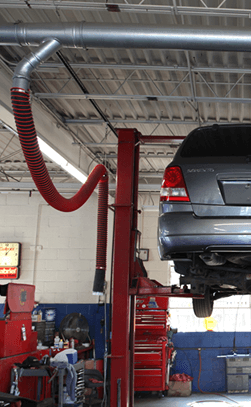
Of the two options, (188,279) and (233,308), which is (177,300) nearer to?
(233,308)

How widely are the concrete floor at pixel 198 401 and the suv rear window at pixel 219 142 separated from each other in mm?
7604

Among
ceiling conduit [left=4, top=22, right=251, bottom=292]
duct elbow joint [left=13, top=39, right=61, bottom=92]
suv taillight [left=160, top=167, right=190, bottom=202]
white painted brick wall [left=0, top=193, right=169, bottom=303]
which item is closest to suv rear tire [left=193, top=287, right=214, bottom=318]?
suv taillight [left=160, top=167, right=190, bottom=202]

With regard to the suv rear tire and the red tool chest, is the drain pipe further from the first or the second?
the red tool chest

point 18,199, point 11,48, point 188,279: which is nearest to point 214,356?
point 18,199

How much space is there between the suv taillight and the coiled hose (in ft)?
5.06

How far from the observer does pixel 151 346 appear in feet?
32.1

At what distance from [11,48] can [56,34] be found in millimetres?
2277

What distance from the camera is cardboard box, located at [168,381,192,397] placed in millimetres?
10430

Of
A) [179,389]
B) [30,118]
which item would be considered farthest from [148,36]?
[179,389]

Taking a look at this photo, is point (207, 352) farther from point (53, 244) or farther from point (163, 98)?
point (163, 98)

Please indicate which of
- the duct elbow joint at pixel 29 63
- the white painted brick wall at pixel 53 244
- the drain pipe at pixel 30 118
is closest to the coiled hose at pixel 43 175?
the drain pipe at pixel 30 118

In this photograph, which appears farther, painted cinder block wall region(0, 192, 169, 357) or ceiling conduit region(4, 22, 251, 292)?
painted cinder block wall region(0, 192, 169, 357)

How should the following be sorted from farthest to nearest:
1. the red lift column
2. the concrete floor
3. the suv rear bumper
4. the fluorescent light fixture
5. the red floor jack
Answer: the concrete floor < the fluorescent light fixture < the red floor jack < the red lift column < the suv rear bumper

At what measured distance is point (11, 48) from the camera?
20.4ft
